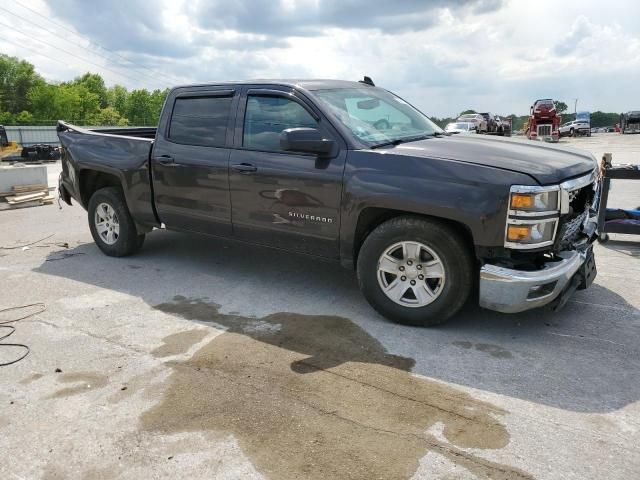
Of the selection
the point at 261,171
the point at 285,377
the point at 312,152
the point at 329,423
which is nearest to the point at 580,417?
the point at 329,423

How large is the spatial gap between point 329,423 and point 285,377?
2.02ft

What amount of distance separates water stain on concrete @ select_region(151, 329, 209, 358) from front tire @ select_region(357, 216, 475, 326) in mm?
1354

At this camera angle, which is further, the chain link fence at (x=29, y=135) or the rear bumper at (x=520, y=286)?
the chain link fence at (x=29, y=135)

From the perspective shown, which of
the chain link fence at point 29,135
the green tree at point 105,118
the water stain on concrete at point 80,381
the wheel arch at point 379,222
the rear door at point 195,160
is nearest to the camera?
the water stain on concrete at point 80,381

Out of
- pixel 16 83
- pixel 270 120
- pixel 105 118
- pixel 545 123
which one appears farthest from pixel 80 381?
pixel 16 83

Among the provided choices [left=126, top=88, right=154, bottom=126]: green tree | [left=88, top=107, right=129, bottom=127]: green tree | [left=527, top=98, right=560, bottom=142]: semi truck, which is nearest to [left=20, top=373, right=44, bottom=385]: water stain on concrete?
[left=527, top=98, right=560, bottom=142]: semi truck

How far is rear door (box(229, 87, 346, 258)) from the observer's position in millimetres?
4523

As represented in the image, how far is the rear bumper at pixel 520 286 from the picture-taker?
12.4 feet

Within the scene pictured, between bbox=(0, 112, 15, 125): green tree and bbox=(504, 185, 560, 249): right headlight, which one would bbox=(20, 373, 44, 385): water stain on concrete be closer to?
bbox=(504, 185, 560, 249): right headlight

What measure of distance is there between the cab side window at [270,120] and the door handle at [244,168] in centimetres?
18

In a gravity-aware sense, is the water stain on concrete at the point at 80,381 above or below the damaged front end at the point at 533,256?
below

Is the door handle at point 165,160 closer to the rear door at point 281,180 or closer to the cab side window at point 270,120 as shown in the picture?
the rear door at point 281,180

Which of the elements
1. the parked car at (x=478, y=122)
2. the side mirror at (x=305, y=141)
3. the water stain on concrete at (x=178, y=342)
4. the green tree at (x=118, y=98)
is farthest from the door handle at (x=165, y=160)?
the green tree at (x=118, y=98)

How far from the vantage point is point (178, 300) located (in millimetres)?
5070
